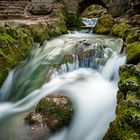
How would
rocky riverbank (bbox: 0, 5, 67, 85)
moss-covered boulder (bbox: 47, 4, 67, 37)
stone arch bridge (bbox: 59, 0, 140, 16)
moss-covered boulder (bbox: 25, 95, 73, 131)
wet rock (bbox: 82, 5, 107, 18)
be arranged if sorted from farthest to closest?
wet rock (bbox: 82, 5, 107, 18) < stone arch bridge (bbox: 59, 0, 140, 16) < moss-covered boulder (bbox: 47, 4, 67, 37) < rocky riverbank (bbox: 0, 5, 67, 85) < moss-covered boulder (bbox: 25, 95, 73, 131)

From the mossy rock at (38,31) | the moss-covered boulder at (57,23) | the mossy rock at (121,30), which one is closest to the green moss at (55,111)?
the mossy rock at (38,31)

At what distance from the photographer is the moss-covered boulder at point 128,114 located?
19.8 ft

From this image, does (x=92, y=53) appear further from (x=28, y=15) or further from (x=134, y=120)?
(x=28, y=15)

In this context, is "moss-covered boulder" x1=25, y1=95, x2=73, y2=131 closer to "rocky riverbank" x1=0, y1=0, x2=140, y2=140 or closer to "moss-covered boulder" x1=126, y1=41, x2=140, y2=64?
"rocky riverbank" x1=0, y1=0, x2=140, y2=140

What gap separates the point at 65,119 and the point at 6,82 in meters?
3.27

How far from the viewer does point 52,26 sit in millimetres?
16312

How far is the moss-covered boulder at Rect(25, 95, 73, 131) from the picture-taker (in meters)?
7.63

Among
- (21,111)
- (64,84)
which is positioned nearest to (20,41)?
(64,84)

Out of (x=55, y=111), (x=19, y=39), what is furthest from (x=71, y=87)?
(x=19, y=39)

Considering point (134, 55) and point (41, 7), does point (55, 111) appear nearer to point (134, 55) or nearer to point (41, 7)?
point (134, 55)

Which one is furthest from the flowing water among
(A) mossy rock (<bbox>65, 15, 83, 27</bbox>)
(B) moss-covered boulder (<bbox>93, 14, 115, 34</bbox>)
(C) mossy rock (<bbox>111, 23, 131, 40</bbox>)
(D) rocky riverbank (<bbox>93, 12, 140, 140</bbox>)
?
(A) mossy rock (<bbox>65, 15, 83, 27</bbox>)

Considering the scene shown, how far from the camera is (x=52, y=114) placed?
7.72 meters

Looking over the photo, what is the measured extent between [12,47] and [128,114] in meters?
6.34

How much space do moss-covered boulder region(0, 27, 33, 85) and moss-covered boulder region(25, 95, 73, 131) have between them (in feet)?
8.98
